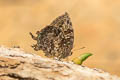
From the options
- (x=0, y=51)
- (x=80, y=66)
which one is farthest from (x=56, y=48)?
(x=0, y=51)

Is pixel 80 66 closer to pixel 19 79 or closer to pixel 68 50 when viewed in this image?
pixel 68 50

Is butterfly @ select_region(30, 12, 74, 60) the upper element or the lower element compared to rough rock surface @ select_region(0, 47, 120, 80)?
upper

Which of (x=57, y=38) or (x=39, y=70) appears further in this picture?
(x=57, y=38)

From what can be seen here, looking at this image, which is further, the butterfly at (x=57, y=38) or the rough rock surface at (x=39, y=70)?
the butterfly at (x=57, y=38)

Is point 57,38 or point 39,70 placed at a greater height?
point 57,38
